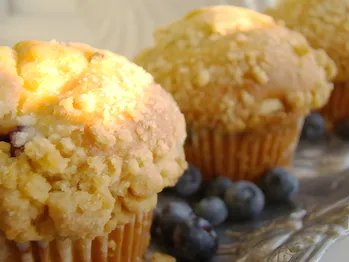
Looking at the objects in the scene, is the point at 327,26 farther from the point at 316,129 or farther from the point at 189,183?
the point at 189,183

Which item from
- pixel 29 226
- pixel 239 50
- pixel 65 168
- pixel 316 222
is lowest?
pixel 316 222

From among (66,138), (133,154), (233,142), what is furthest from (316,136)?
(66,138)

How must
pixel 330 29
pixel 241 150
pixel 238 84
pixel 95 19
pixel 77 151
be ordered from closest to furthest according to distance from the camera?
pixel 77 151 → pixel 238 84 → pixel 241 150 → pixel 330 29 → pixel 95 19

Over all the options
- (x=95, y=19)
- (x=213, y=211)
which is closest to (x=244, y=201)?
(x=213, y=211)

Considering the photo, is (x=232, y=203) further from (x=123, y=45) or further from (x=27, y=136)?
(x=123, y=45)

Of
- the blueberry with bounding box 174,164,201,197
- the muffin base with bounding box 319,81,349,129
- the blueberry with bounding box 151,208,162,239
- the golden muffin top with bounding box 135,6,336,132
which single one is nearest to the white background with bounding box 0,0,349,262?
the golden muffin top with bounding box 135,6,336,132

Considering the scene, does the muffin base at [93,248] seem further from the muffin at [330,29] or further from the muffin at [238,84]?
the muffin at [330,29]
